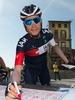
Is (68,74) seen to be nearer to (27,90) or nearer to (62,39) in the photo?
(62,39)

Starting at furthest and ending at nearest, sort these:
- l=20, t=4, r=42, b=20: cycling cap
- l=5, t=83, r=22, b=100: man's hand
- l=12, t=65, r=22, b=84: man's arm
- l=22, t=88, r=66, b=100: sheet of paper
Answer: l=20, t=4, r=42, b=20: cycling cap < l=12, t=65, r=22, b=84: man's arm < l=22, t=88, r=66, b=100: sheet of paper < l=5, t=83, r=22, b=100: man's hand

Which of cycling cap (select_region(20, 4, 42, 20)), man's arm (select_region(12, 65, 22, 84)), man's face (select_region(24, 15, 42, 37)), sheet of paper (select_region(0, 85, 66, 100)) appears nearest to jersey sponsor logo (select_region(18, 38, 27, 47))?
man's face (select_region(24, 15, 42, 37))

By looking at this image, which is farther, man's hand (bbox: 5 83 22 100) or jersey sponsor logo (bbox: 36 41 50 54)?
jersey sponsor logo (bbox: 36 41 50 54)

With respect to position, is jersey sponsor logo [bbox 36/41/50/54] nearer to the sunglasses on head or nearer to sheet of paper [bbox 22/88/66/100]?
the sunglasses on head

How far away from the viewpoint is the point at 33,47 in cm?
432

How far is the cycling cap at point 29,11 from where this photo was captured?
13.1ft

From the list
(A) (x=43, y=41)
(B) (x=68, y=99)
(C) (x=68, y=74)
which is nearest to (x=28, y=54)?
(A) (x=43, y=41)

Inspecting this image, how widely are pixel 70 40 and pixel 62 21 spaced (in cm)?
550

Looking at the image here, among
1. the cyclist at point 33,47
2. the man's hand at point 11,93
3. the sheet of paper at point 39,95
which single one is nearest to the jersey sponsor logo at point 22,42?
the cyclist at point 33,47

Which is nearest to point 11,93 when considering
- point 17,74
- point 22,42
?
point 17,74

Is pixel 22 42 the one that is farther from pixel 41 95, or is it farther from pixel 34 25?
pixel 41 95

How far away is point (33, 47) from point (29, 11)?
0.52 m

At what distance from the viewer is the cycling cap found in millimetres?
3985

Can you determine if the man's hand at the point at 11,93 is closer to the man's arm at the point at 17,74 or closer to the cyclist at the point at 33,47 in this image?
the man's arm at the point at 17,74
